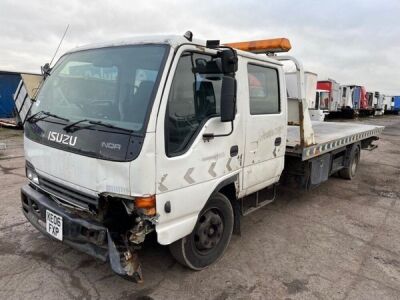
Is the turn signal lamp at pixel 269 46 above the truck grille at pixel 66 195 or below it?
above

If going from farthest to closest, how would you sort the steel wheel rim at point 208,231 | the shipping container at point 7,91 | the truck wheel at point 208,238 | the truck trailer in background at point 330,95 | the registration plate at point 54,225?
the truck trailer in background at point 330,95 → the shipping container at point 7,91 → the steel wheel rim at point 208,231 → the truck wheel at point 208,238 → the registration plate at point 54,225

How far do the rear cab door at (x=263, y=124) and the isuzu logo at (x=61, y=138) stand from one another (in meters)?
1.63

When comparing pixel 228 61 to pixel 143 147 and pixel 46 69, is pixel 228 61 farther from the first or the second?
pixel 46 69

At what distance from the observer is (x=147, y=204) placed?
99.3 inches

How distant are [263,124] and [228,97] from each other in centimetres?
111

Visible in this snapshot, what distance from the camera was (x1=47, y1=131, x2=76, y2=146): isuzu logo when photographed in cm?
271

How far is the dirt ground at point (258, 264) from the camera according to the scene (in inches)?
119

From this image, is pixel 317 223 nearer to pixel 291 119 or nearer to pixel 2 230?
pixel 291 119

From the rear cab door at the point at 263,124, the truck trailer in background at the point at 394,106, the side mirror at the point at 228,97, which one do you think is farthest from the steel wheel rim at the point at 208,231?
the truck trailer in background at the point at 394,106

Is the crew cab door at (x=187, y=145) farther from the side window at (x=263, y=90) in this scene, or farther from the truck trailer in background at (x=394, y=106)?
the truck trailer in background at (x=394, y=106)

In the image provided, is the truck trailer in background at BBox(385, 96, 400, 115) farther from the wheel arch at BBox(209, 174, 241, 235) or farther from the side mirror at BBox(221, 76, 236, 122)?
the side mirror at BBox(221, 76, 236, 122)

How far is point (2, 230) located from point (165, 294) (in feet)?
7.75

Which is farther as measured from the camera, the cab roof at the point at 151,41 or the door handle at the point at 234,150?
the door handle at the point at 234,150

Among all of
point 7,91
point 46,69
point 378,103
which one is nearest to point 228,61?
point 46,69
